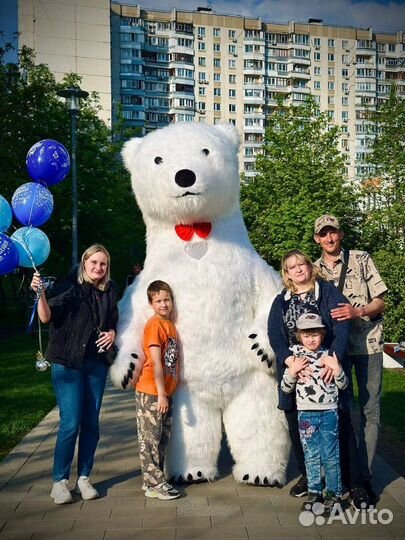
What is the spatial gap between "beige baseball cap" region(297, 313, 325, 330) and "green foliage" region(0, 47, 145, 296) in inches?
435

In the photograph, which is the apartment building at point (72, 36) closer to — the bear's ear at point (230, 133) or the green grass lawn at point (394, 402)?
the green grass lawn at point (394, 402)

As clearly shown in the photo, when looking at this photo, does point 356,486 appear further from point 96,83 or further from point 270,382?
point 96,83

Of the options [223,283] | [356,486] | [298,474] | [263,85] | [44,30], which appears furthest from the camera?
[263,85]

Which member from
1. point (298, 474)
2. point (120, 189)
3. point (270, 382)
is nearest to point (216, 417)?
point (270, 382)

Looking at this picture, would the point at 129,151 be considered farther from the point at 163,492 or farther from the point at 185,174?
the point at 163,492

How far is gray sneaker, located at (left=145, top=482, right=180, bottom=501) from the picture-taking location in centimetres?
431

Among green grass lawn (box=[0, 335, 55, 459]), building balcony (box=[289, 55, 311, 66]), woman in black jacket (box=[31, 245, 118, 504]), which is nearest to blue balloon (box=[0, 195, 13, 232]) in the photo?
woman in black jacket (box=[31, 245, 118, 504])

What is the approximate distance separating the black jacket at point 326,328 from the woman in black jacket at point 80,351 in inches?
44.4

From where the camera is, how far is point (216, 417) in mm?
4672

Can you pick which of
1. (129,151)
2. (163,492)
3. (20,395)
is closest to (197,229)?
(129,151)

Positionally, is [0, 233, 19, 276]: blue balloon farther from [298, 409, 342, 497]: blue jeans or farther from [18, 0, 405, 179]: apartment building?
[18, 0, 405, 179]: apartment building

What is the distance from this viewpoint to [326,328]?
4.07 meters

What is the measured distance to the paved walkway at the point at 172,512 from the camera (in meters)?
3.72

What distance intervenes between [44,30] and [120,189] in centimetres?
2667
